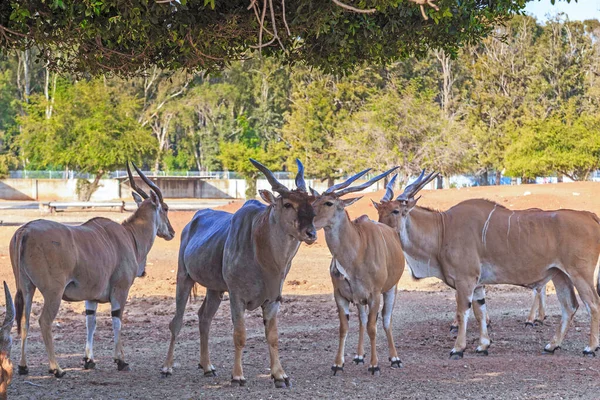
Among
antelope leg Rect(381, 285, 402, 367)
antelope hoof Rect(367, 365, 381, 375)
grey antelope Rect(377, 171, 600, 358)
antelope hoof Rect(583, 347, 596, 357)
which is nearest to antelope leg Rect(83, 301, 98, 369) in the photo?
antelope hoof Rect(367, 365, 381, 375)

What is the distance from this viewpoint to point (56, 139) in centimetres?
5100

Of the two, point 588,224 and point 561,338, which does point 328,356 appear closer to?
point 561,338

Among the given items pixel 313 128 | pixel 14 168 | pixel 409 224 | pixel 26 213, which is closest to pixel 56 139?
pixel 26 213

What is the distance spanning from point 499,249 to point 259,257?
4276 mm

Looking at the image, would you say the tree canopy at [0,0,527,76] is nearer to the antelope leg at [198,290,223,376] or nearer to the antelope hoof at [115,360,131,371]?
the antelope leg at [198,290,223,376]

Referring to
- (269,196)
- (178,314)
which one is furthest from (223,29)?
(178,314)

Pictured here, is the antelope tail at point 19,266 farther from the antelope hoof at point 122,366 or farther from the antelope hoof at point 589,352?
the antelope hoof at point 589,352

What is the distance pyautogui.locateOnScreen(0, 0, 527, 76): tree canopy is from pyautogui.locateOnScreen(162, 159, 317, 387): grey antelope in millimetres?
1585

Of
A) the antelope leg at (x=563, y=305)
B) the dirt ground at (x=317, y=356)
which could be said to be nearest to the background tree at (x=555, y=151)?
the dirt ground at (x=317, y=356)

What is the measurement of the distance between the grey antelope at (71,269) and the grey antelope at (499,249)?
3622 millimetres

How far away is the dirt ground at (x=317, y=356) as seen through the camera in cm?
919

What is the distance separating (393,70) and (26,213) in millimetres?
29437

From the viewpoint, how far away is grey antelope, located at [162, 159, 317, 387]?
902 centimetres

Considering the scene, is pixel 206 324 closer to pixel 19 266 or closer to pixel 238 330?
pixel 238 330
